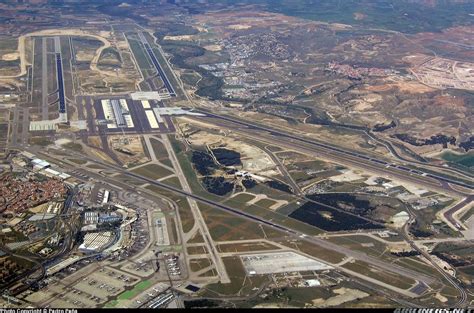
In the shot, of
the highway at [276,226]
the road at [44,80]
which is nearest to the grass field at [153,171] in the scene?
the highway at [276,226]

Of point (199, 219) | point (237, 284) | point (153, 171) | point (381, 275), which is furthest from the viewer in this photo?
point (153, 171)

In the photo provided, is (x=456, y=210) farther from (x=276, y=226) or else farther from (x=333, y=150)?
(x=276, y=226)

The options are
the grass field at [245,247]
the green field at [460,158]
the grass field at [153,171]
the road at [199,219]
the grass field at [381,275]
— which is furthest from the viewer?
the green field at [460,158]

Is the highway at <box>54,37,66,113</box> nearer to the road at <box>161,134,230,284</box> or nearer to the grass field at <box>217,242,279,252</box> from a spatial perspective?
the road at <box>161,134,230,284</box>

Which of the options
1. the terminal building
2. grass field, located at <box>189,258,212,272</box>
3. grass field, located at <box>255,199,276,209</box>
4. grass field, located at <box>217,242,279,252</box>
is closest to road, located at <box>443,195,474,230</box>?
grass field, located at <box>255,199,276,209</box>

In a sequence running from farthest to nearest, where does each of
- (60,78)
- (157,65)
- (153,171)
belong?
(157,65), (60,78), (153,171)

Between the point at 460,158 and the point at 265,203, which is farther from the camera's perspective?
the point at 460,158

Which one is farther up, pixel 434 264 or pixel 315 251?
pixel 315 251

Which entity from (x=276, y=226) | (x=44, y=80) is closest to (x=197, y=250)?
(x=276, y=226)

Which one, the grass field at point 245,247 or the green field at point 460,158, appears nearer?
the grass field at point 245,247

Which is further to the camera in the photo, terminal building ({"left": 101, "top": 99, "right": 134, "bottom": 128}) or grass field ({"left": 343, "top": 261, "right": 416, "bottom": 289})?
terminal building ({"left": 101, "top": 99, "right": 134, "bottom": 128})

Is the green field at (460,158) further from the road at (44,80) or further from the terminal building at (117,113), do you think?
the road at (44,80)

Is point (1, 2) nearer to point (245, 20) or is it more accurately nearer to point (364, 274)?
point (245, 20)
